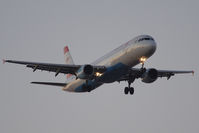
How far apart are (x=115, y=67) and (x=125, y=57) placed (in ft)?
5.77

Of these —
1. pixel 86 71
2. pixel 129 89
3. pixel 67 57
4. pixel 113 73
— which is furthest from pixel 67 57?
pixel 113 73

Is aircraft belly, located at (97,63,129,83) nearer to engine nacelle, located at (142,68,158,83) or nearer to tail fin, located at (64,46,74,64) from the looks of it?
engine nacelle, located at (142,68,158,83)

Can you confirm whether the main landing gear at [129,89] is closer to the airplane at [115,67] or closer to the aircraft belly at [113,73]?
the airplane at [115,67]

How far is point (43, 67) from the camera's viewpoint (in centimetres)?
4781

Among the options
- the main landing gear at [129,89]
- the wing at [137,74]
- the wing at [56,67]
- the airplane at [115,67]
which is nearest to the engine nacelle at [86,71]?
the airplane at [115,67]

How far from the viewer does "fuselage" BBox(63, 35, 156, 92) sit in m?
42.4

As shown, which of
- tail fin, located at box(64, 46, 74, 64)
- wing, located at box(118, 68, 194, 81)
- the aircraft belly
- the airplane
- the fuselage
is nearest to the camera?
the fuselage

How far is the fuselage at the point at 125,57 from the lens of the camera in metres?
42.4

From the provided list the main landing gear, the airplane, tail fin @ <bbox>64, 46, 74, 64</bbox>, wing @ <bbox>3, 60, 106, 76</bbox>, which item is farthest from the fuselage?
tail fin @ <bbox>64, 46, 74, 64</bbox>

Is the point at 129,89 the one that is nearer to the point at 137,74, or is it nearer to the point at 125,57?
the point at 137,74

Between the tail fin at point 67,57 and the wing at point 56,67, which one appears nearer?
the wing at point 56,67

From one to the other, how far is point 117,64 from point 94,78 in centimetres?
398

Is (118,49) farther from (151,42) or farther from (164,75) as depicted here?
(164,75)

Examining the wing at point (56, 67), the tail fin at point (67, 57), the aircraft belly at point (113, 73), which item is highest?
the tail fin at point (67, 57)
